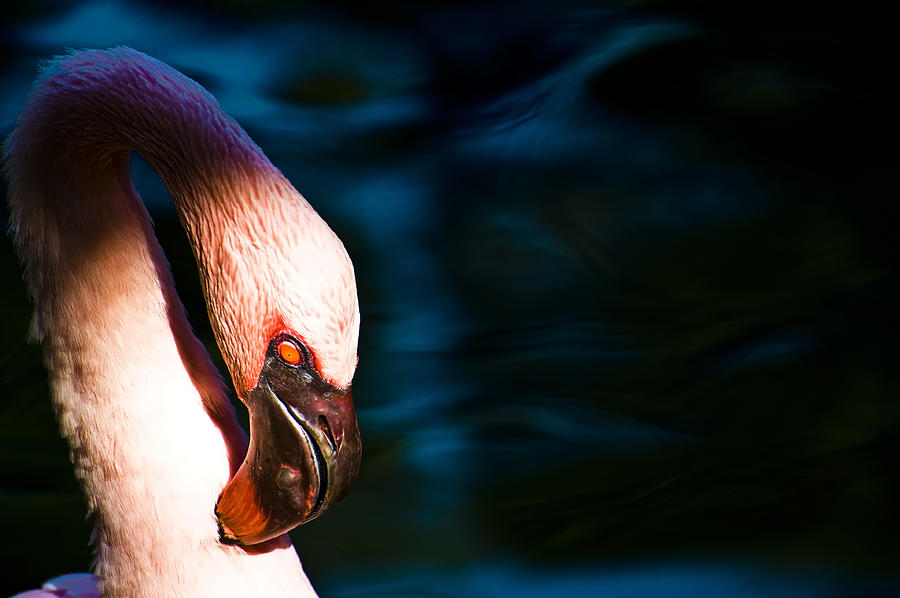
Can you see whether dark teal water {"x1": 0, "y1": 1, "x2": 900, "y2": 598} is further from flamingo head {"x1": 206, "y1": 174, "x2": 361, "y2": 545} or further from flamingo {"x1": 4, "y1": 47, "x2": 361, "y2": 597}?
flamingo head {"x1": 206, "y1": 174, "x2": 361, "y2": 545}


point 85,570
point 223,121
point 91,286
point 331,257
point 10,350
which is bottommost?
point 85,570

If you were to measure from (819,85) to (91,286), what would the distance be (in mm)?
3163

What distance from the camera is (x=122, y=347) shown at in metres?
1.55

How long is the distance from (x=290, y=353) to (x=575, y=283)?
6.98 ft

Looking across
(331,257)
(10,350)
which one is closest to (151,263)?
(331,257)

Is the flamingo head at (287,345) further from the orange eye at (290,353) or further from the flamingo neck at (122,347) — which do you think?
the flamingo neck at (122,347)

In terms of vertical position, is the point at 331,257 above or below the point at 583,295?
above

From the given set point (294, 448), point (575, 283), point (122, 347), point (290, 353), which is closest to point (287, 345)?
point (290, 353)

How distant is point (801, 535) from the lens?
2.54 metres

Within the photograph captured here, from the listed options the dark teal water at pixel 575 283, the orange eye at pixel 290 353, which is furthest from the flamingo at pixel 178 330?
the dark teal water at pixel 575 283

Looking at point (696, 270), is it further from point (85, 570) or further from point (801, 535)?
point (85, 570)

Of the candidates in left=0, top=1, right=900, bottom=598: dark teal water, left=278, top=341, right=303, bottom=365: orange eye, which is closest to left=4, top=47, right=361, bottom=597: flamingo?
left=278, top=341, right=303, bottom=365: orange eye

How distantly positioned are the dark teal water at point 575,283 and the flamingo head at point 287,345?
3.76 ft

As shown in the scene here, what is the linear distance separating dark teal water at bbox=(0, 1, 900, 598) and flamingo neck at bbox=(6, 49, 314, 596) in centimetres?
95
